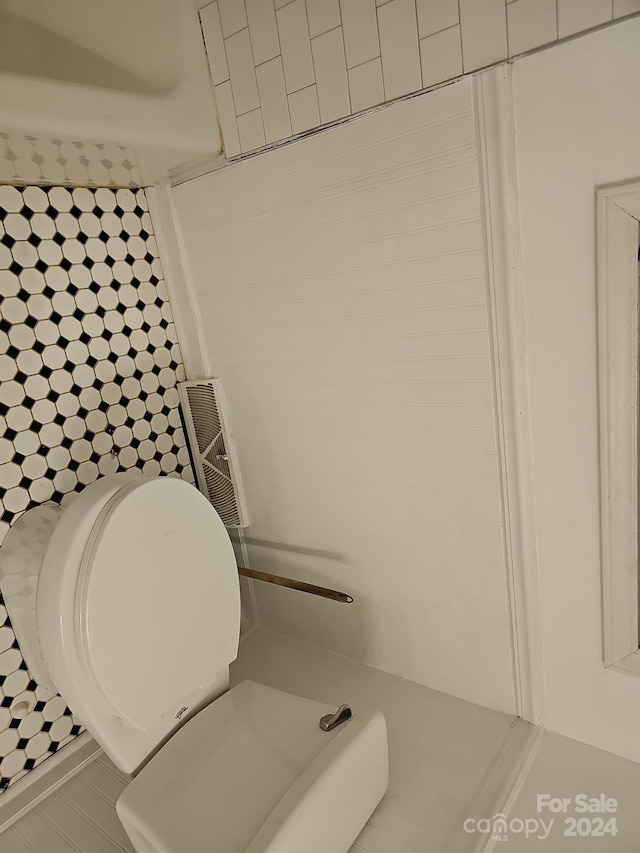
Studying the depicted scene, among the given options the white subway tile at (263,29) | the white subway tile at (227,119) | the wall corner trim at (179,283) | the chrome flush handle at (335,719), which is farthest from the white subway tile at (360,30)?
the chrome flush handle at (335,719)

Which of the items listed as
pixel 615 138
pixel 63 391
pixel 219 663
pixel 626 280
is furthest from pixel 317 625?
pixel 615 138

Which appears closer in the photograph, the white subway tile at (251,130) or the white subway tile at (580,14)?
the white subway tile at (580,14)

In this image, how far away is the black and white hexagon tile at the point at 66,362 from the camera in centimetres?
121

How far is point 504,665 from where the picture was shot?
1.27m

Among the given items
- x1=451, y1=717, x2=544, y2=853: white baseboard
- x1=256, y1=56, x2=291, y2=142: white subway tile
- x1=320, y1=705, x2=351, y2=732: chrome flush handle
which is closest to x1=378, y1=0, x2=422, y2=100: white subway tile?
x1=256, y1=56, x2=291, y2=142: white subway tile

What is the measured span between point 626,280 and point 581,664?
708mm

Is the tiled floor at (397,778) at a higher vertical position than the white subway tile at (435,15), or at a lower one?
lower

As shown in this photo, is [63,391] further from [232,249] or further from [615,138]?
[615,138]

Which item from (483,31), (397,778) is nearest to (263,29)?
(483,31)

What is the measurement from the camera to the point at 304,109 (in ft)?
3.70

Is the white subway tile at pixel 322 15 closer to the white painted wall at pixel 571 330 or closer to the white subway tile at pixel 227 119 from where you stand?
the white subway tile at pixel 227 119

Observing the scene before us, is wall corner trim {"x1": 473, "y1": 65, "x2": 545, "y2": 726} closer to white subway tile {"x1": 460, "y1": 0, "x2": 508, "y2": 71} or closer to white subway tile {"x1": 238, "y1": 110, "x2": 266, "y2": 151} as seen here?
white subway tile {"x1": 460, "y1": 0, "x2": 508, "y2": 71}

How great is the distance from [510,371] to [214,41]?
0.87 meters

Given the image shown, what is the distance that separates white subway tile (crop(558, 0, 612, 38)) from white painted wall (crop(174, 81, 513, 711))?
0.53 ft
